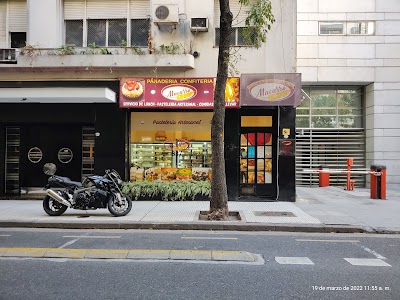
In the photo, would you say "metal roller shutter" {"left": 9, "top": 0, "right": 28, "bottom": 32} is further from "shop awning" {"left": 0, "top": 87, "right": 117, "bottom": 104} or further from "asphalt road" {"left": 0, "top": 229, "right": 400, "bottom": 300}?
"asphalt road" {"left": 0, "top": 229, "right": 400, "bottom": 300}

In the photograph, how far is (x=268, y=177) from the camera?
1348 centimetres

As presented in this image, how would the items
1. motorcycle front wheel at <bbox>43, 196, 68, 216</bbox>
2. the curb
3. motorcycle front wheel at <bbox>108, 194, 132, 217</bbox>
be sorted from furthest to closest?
1. motorcycle front wheel at <bbox>43, 196, 68, 216</bbox>
2. motorcycle front wheel at <bbox>108, 194, 132, 217</bbox>
3. the curb

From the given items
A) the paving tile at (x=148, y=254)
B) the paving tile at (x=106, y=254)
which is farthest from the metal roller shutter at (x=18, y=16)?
the paving tile at (x=148, y=254)

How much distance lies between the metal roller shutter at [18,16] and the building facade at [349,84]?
12308 millimetres

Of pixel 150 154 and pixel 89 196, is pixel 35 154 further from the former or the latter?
pixel 89 196

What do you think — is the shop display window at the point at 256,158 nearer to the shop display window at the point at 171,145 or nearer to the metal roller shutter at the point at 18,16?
the shop display window at the point at 171,145

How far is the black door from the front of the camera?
14.3m

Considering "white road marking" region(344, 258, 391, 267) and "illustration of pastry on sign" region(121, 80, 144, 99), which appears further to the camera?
"illustration of pastry on sign" region(121, 80, 144, 99)

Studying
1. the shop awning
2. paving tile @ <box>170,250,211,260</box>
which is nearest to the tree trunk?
paving tile @ <box>170,250,211,260</box>

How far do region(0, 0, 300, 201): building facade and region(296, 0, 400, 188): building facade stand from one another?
21.9 feet

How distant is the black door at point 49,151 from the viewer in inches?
562

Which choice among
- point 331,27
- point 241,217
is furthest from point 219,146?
point 331,27

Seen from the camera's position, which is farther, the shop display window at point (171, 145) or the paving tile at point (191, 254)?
the shop display window at point (171, 145)

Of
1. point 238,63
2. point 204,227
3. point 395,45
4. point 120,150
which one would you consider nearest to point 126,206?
point 204,227
